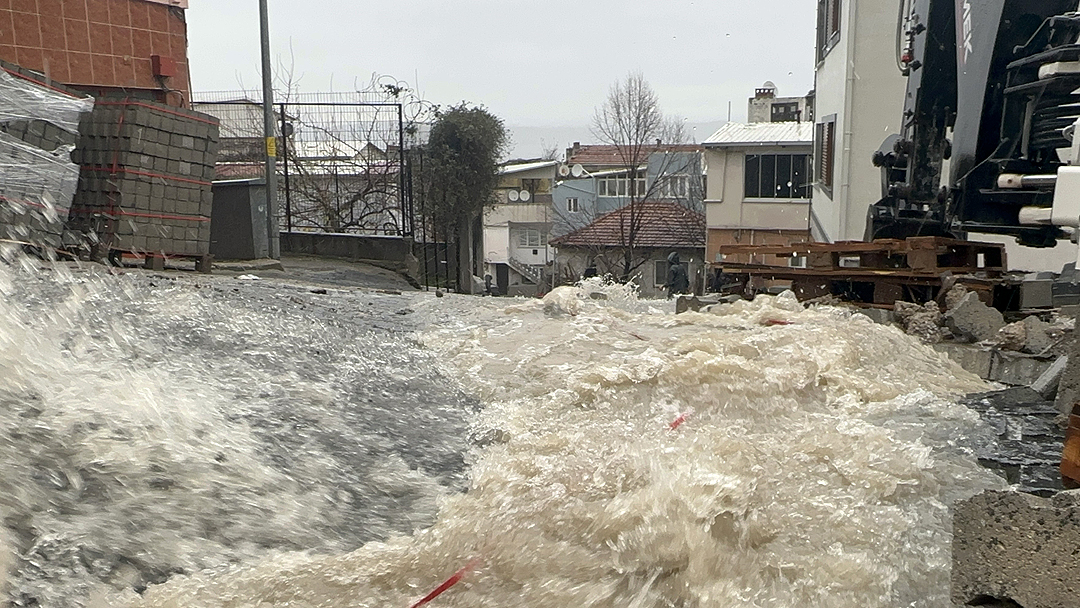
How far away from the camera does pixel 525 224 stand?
4003 centimetres

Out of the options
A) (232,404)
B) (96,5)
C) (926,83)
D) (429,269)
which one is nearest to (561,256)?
(429,269)

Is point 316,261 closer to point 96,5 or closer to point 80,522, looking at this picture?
point 96,5

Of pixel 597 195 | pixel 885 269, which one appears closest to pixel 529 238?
pixel 597 195

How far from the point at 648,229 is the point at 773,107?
6.27 m

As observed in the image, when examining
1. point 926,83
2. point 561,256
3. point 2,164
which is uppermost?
point 926,83

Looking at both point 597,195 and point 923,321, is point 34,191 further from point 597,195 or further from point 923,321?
point 597,195

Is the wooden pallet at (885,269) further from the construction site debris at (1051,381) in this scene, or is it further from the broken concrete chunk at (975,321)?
the construction site debris at (1051,381)

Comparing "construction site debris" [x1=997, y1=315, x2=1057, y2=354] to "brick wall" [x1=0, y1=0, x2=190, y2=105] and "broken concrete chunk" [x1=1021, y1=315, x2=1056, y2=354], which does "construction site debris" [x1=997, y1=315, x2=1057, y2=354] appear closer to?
Result: "broken concrete chunk" [x1=1021, y1=315, x2=1056, y2=354]

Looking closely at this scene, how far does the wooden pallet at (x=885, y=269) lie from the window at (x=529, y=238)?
32.8 m

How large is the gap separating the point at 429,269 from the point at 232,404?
10825 mm

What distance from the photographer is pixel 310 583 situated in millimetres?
2668

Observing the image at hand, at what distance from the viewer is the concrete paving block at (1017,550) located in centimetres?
197

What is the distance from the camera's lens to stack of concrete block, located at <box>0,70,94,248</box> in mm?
7969

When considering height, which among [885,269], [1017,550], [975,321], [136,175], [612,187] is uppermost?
[612,187]
